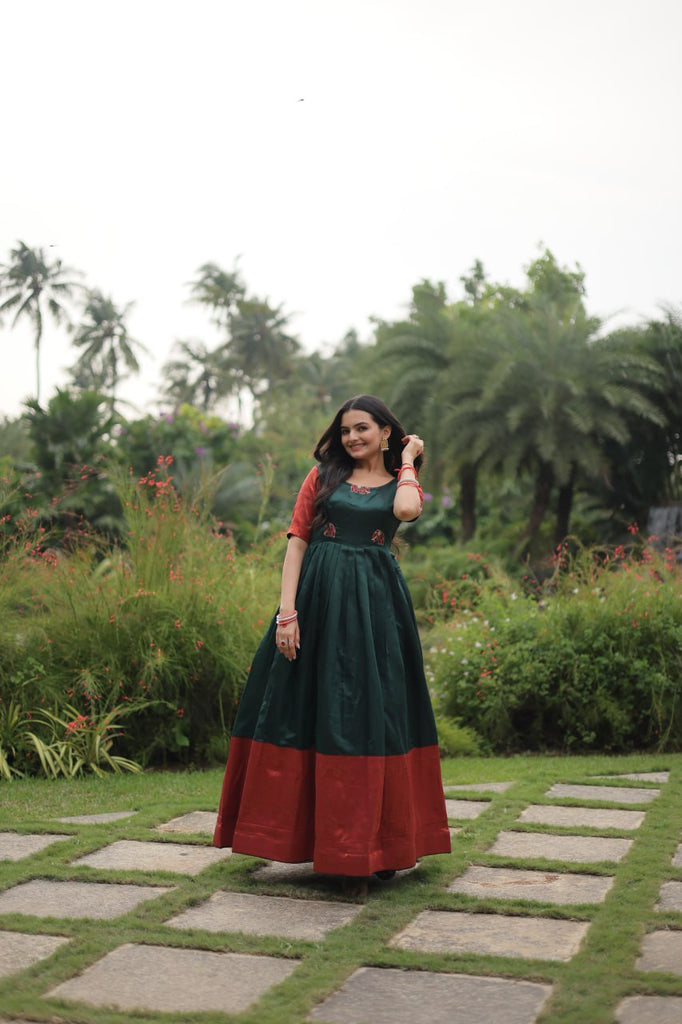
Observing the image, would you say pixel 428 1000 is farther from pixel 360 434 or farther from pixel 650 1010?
pixel 360 434

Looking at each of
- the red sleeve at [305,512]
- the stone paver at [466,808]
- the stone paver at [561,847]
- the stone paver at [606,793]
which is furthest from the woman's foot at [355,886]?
the stone paver at [606,793]

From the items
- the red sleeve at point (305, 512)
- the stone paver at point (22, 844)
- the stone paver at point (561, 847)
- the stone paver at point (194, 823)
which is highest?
the red sleeve at point (305, 512)

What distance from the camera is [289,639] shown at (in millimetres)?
3662

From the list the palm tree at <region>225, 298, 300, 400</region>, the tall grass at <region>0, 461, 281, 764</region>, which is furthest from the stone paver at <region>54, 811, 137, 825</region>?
the palm tree at <region>225, 298, 300, 400</region>

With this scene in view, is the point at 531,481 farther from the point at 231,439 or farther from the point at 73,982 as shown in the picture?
the point at 73,982

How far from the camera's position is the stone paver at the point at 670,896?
3.26m

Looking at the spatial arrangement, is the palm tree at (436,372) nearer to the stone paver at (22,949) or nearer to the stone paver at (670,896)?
the stone paver at (670,896)

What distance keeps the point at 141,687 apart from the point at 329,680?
2603 millimetres

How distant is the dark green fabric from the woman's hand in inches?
2.4

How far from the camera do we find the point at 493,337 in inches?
630

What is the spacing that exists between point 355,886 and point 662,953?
1072mm

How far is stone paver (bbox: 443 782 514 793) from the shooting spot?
200 inches

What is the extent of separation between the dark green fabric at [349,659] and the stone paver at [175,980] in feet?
2.80

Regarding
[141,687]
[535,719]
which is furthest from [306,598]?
[535,719]
